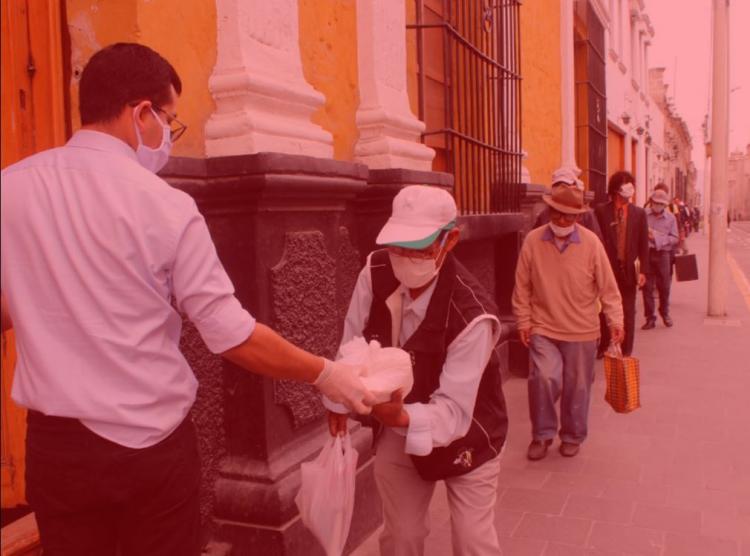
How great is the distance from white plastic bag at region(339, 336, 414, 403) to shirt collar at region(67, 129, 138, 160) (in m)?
0.90

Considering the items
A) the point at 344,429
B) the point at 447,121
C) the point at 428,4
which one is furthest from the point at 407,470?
the point at 428,4

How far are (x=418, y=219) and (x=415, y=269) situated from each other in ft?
0.55

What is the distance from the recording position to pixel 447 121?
21.6 ft

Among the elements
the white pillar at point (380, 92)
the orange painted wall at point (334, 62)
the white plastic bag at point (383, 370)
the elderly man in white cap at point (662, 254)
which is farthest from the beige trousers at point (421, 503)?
the elderly man in white cap at point (662, 254)

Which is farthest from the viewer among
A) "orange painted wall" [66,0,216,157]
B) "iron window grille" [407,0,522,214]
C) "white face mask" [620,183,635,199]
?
"white face mask" [620,183,635,199]

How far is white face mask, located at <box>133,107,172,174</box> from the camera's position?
213 cm

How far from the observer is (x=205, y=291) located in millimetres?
2033

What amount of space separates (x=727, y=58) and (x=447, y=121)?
24.7 feet

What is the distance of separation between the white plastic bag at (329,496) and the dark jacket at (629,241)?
582 cm

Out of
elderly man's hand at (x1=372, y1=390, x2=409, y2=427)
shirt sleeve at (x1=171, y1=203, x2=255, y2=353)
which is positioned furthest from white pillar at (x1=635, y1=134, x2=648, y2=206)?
shirt sleeve at (x1=171, y1=203, x2=255, y2=353)

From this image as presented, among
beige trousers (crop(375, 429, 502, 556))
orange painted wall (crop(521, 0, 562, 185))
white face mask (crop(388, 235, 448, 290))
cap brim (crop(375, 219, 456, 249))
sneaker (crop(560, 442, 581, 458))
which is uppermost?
orange painted wall (crop(521, 0, 562, 185))

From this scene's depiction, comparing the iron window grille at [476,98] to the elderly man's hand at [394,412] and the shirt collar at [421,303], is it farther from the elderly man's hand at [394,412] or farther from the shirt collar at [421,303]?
the elderly man's hand at [394,412]

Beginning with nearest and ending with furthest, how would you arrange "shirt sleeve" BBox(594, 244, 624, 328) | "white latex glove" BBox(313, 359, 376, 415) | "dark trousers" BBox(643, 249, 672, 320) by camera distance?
"white latex glove" BBox(313, 359, 376, 415)
"shirt sleeve" BBox(594, 244, 624, 328)
"dark trousers" BBox(643, 249, 672, 320)

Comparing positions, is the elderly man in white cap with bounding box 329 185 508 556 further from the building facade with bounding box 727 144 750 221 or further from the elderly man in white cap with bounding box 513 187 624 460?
the building facade with bounding box 727 144 750 221
